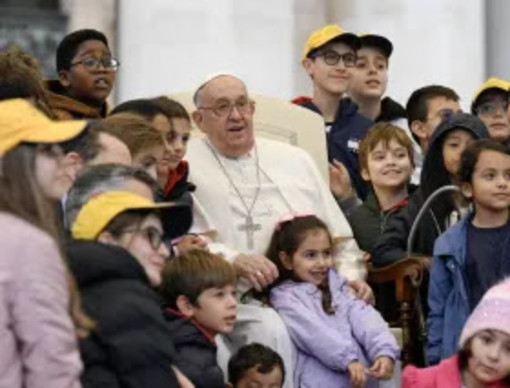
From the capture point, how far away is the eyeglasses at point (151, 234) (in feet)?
17.5

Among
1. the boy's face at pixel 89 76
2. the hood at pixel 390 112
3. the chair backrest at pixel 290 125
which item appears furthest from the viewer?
the hood at pixel 390 112

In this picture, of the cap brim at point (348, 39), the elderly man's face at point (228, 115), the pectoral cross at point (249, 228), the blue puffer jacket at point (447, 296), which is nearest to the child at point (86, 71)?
the elderly man's face at point (228, 115)

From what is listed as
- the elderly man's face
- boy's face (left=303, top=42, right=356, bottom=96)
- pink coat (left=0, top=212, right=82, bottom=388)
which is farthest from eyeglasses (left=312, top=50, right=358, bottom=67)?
pink coat (left=0, top=212, right=82, bottom=388)

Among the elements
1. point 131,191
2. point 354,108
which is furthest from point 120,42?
point 131,191

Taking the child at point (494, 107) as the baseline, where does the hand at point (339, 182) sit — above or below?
below

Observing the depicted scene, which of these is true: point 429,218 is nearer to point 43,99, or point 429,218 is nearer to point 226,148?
point 226,148

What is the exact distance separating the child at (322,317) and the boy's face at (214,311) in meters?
0.74

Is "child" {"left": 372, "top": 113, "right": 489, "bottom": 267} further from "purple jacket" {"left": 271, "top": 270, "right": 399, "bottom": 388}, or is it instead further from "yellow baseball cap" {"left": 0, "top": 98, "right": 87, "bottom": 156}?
"yellow baseball cap" {"left": 0, "top": 98, "right": 87, "bottom": 156}

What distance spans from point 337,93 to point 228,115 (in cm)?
140

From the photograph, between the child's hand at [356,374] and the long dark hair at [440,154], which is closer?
the child's hand at [356,374]

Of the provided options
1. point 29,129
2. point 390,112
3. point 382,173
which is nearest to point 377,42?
point 390,112

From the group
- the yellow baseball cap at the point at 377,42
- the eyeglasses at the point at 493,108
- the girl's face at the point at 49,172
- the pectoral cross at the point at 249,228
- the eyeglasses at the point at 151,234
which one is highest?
the yellow baseball cap at the point at 377,42

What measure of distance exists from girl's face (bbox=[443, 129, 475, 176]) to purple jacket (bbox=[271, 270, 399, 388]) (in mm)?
956

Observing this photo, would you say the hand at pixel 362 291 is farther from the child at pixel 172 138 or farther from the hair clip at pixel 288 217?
the child at pixel 172 138
